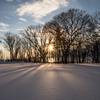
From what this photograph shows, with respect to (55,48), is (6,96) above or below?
below

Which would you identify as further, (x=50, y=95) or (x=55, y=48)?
(x=55, y=48)

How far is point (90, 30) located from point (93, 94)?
74.2 ft

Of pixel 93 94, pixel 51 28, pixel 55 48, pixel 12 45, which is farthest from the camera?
pixel 12 45

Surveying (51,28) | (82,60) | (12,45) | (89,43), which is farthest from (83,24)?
(12,45)

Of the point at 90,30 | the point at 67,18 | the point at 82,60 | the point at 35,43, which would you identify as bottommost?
the point at 82,60

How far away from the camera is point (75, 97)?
3451 millimetres

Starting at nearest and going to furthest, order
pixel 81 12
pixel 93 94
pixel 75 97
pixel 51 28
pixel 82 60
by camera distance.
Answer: pixel 75 97
pixel 93 94
pixel 81 12
pixel 51 28
pixel 82 60

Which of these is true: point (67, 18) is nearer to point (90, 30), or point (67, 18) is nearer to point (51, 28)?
point (51, 28)

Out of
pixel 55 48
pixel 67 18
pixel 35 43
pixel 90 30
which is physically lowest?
pixel 55 48

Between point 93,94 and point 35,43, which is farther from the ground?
point 35,43

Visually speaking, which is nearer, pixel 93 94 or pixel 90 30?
pixel 93 94

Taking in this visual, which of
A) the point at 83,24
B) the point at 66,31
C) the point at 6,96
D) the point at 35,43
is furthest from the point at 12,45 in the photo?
the point at 6,96

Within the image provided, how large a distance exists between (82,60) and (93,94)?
29.6 m

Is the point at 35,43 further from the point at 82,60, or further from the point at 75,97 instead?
the point at 75,97
